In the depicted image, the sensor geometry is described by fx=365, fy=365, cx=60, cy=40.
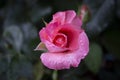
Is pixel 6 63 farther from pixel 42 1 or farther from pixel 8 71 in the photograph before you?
pixel 42 1

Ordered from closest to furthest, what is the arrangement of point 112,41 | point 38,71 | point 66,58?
point 66,58 < point 38,71 < point 112,41

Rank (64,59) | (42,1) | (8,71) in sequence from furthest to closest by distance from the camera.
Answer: (42,1) < (8,71) < (64,59)

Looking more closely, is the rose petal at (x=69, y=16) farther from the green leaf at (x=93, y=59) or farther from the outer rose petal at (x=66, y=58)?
the green leaf at (x=93, y=59)

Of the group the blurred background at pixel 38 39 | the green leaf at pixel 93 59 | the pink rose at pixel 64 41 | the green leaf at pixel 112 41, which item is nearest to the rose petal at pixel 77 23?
the pink rose at pixel 64 41

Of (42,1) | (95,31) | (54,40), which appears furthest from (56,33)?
(42,1)

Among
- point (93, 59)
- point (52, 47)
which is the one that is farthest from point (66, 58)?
point (93, 59)

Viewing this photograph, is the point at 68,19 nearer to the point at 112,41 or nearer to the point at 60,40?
the point at 60,40
